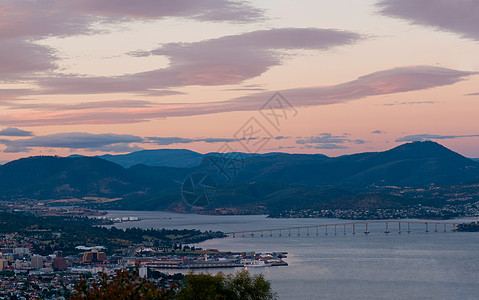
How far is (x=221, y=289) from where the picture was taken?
117 feet

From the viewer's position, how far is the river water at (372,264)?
64125mm

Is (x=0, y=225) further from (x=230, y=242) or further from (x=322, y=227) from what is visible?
(x=322, y=227)

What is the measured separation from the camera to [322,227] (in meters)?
148

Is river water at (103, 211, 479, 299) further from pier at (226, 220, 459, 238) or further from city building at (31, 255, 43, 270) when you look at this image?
city building at (31, 255, 43, 270)

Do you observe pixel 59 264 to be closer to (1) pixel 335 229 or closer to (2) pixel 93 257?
(2) pixel 93 257

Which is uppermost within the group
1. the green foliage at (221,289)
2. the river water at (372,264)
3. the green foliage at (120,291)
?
the green foliage at (120,291)

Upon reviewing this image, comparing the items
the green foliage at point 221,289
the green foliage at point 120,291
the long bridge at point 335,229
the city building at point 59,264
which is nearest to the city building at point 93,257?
the city building at point 59,264

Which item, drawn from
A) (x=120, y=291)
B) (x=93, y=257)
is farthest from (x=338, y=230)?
(x=120, y=291)

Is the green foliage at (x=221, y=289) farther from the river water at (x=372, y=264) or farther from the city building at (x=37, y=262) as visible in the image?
the city building at (x=37, y=262)

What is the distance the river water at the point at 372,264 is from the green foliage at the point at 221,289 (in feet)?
80.5

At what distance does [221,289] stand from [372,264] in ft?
165

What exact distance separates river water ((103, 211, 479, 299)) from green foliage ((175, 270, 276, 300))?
24.5 meters

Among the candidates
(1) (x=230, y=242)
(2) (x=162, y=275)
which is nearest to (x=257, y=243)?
(1) (x=230, y=242)

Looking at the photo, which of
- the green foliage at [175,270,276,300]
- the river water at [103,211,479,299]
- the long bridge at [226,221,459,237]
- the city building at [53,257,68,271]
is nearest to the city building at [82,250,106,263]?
the city building at [53,257,68,271]
